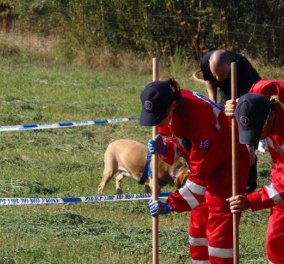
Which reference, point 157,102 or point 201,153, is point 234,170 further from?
point 157,102

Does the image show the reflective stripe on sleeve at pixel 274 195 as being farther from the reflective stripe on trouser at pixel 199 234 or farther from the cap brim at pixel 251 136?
the reflective stripe on trouser at pixel 199 234

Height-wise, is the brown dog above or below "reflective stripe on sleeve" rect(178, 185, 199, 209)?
below

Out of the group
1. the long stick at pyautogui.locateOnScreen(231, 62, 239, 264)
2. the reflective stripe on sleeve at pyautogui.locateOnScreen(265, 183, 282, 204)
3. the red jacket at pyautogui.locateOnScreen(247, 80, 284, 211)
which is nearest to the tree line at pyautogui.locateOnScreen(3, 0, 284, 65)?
the long stick at pyautogui.locateOnScreen(231, 62, 239, 264)

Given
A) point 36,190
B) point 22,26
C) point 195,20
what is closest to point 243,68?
point 36,190

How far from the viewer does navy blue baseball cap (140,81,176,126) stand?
22.3ft

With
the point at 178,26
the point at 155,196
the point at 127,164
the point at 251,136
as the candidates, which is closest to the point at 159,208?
the point at 155,196

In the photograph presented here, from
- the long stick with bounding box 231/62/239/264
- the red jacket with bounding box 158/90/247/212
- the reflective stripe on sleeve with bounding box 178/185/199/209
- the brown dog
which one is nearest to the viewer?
the long stick with bounding box 231/62/239/264

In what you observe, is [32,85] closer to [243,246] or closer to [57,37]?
[57,37]

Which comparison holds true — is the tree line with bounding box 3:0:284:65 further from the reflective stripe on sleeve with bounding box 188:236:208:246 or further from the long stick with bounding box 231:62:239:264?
the long stick with bounding box 231:62:239:264

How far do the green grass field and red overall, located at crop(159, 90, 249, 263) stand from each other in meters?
1.41

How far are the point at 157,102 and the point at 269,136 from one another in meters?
0.85

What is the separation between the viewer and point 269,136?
6559mm

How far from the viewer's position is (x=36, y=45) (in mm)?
29734

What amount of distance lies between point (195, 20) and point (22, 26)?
7.12 meters
